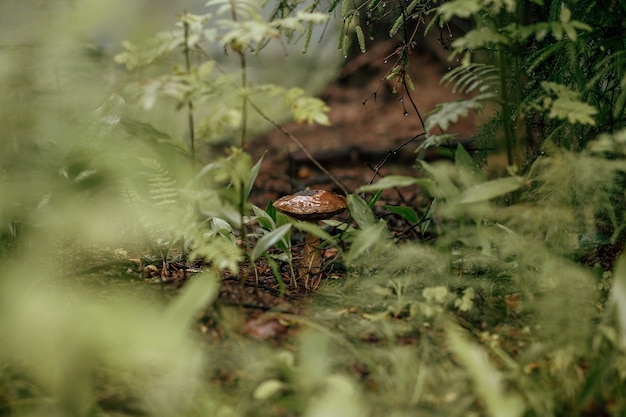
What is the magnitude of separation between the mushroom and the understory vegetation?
2.4 inches

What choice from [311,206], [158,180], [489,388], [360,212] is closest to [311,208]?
[311,206]

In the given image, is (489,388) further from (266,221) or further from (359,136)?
(359,136)

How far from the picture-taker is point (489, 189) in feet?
4.52

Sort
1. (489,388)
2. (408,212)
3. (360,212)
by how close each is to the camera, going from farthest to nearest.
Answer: (408,212), (360,212), (489,388)

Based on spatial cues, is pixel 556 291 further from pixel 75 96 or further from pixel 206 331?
pixel 75 96

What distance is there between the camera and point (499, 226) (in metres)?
1.58

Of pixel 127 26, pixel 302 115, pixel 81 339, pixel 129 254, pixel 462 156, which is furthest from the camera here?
pixel 129 254

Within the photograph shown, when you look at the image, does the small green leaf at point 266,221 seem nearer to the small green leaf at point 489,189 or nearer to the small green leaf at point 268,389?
the small green leaf at point 489,189

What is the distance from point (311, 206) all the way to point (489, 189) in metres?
0.60

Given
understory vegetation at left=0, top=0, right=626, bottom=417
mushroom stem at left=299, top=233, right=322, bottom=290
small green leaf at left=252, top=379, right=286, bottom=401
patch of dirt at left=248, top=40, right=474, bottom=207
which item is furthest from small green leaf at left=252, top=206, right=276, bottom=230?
patch of dirt at left=248, top=40, right=474, bottom=207

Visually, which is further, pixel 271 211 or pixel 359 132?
pixel 359 132

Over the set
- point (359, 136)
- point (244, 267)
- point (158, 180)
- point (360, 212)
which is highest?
point (158, 180)

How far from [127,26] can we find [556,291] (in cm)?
127

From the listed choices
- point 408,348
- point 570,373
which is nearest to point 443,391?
point 408,348
